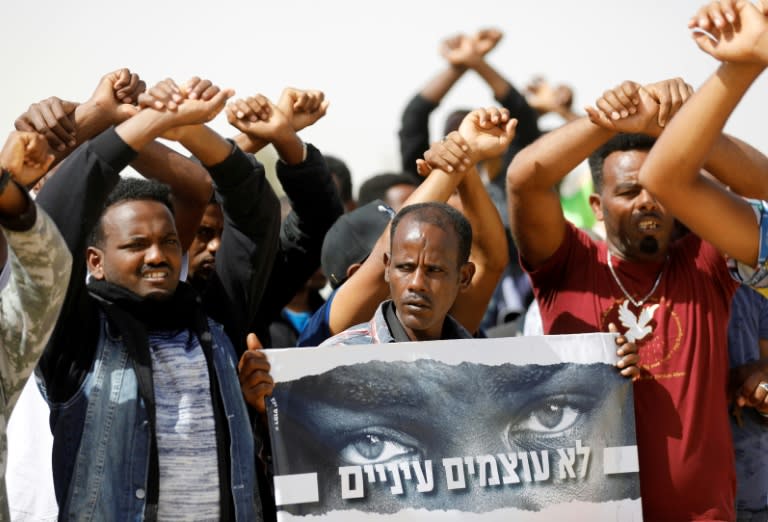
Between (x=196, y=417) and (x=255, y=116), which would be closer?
(x=196, y=417)

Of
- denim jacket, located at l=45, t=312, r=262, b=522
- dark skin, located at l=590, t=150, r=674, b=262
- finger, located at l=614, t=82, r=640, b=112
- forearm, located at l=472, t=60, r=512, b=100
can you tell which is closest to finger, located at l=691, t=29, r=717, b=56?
finger, located at l=614, t=82, r=640, b=112

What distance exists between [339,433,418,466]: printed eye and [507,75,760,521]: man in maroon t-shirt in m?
0.88

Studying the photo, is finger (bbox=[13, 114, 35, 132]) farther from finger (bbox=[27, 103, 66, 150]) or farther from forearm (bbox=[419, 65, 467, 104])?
forearm (bbox=[419, 65, 467, 104])

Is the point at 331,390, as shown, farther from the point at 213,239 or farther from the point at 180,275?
the point at 213,239

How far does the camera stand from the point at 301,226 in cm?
473

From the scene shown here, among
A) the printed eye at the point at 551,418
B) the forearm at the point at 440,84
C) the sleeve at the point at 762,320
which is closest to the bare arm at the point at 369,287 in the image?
the printed eye at the point at 551,418

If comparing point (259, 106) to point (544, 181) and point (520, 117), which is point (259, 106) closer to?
point (544, 181)

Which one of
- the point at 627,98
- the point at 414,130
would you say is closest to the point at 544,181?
the point at 627,98

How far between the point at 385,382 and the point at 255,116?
3.72 ft

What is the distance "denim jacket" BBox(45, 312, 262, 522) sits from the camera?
11.3ft

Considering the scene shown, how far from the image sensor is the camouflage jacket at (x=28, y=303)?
10.3 feet

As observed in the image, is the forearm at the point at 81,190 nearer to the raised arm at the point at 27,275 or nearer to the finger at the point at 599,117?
the raised arm at the point at 27,275

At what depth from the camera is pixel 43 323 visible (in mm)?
3209

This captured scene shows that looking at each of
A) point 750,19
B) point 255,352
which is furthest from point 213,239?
point 750,19
